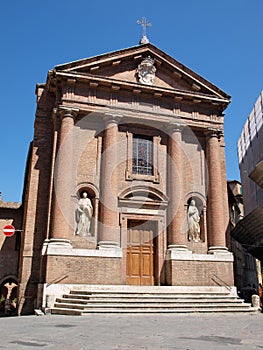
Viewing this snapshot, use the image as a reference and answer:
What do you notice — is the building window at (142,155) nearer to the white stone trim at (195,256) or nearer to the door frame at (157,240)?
the door frame at (157,240)

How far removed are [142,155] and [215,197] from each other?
391cm

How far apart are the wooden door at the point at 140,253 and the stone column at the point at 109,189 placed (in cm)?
86

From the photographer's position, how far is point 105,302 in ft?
42.4

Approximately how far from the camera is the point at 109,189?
1703 centimetres

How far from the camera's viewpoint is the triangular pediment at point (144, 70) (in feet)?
59.6

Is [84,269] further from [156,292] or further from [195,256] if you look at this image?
[195,256]

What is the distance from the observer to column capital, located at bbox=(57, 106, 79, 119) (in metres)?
17.3

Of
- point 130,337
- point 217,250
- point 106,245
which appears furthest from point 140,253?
point 130,337

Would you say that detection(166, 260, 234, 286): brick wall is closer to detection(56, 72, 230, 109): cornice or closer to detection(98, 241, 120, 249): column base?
detection(98, 241, 120, 249): column base

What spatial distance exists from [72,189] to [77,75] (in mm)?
5084

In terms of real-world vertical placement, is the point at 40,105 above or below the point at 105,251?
above

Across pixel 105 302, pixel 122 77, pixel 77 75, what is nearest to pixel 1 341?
pixel 105 302

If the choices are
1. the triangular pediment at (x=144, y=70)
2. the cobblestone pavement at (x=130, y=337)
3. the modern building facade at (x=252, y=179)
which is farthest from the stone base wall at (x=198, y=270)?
the triangular pediment at (x=144, y=70)

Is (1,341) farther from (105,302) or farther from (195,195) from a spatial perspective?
(195,195)
